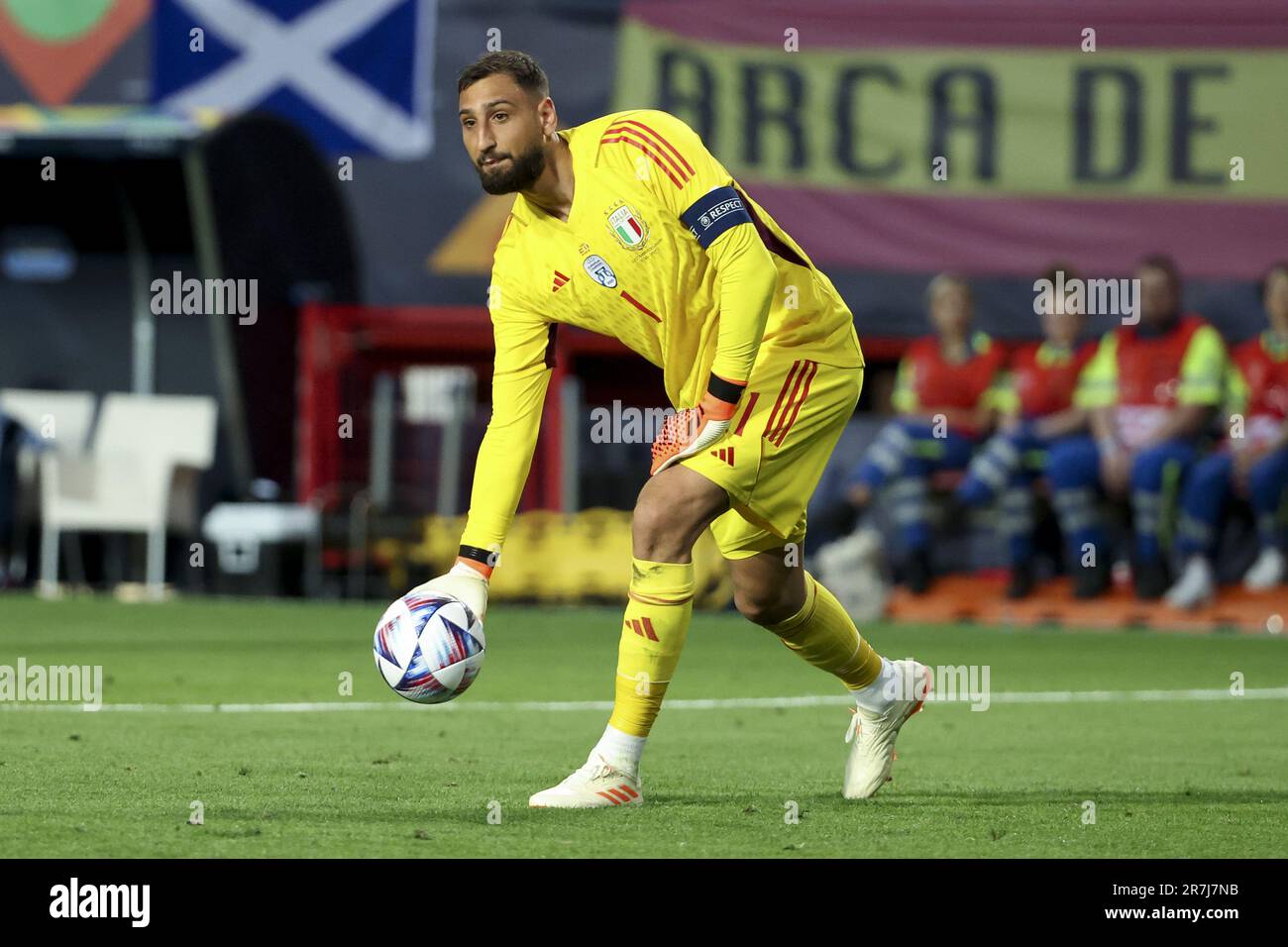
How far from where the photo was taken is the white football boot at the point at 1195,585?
15172 millimetres

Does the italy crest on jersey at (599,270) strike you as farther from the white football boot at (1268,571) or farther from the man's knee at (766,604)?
the white football boot at (1268,571)

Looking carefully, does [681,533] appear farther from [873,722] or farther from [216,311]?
[216,311]

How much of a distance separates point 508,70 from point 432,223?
1221 cm

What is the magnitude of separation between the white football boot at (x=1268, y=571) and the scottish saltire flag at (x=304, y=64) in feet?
25.6

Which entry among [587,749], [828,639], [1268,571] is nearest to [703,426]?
[828,639]

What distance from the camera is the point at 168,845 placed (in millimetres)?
5469

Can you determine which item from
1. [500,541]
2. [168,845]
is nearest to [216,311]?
[500,541]

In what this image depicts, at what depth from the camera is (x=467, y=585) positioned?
21.9 ft

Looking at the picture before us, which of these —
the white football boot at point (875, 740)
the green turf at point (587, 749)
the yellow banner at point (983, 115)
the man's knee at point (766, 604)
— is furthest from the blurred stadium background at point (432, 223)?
the man's knee at point (766, 604)

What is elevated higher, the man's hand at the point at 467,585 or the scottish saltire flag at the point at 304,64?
the scottish saltire flag at the point at 304,64

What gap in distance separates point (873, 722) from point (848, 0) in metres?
11.5

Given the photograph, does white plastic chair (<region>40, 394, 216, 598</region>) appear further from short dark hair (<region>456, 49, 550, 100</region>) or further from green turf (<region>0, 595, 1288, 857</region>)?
short dark hair (<region>456, 49, 550, 100</region>)

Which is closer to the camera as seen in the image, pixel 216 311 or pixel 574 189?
pixel 574 189

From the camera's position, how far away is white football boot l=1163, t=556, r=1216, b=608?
49.8 ft
